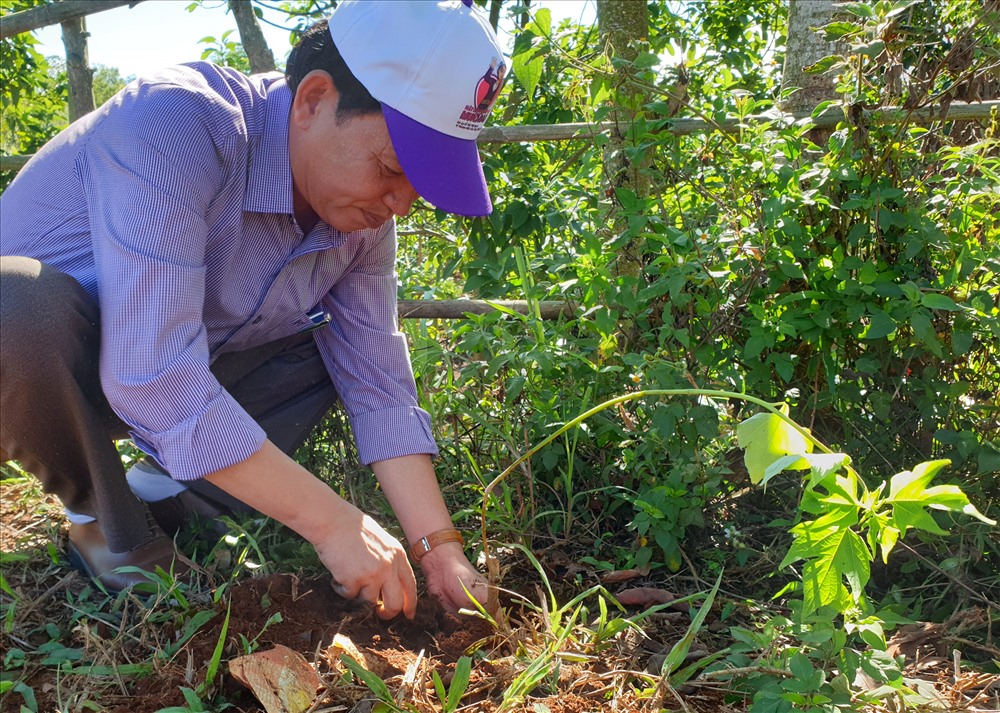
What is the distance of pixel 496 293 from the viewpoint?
2.76 m

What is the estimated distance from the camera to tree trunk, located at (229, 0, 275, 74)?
3.59 metres

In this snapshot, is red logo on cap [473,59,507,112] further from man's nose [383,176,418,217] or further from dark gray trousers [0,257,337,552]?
dark gray trousers [0,257,337,552]

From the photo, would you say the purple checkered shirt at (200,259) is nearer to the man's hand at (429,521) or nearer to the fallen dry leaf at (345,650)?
the man's hand at (429,521)

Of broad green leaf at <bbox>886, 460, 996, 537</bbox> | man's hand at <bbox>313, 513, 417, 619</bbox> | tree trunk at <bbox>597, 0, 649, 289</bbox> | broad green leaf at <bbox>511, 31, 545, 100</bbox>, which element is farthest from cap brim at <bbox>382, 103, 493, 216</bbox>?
broad green leaf at <bbox>886, 460, 996, 537</bbox>

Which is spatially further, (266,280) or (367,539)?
(266,280)

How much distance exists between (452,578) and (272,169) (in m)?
1.00

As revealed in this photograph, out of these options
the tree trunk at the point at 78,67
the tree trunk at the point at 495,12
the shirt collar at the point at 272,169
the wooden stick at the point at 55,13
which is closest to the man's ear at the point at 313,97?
the shirt collar at the point at 272,169

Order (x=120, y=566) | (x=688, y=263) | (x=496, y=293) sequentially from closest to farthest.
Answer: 1. (x=688, y=263)
2. (x=120, y=566)
3. (x=496, y=293)

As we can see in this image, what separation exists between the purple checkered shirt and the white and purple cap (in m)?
0.35

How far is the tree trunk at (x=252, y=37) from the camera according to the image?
3594 mm

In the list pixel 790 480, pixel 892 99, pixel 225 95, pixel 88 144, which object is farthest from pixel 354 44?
pixel 790 480

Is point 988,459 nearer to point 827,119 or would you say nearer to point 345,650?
point 827,119

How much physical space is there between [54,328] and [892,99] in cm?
194

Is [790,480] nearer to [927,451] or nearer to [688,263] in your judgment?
[927,451]
